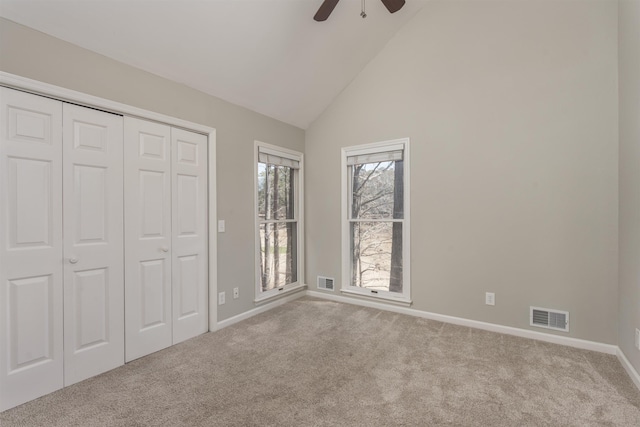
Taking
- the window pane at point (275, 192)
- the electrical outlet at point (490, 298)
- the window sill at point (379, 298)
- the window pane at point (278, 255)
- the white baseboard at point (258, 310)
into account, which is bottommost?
the white baseboard at point (258, 310)

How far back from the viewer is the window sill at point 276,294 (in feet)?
11.7

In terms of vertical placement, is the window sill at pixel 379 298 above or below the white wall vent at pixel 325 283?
below

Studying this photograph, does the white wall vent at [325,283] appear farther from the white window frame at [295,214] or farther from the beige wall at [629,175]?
the beige wall at [629,175]

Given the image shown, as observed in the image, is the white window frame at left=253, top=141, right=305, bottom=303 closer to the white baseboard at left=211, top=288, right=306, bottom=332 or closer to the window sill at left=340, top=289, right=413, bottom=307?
the white baseboard at left=211, top=288, right=306, bottom=332

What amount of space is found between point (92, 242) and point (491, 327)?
3717 mm

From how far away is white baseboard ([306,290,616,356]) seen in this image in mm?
2560

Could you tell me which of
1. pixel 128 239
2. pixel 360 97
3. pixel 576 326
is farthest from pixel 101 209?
pixel 576 326

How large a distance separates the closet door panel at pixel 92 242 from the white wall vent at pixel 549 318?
146 inches

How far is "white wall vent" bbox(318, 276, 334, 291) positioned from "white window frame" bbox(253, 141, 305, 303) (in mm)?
267

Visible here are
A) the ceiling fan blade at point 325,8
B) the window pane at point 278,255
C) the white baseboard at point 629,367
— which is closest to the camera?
the white baseboard at point 629,367

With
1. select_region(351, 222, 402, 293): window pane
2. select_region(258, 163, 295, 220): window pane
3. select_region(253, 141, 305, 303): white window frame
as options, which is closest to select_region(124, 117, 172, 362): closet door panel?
select_region(253, 141, 305, 303): white window frame

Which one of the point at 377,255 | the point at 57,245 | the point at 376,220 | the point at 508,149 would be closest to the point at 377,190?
the point at 376,220

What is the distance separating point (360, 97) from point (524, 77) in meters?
1.77

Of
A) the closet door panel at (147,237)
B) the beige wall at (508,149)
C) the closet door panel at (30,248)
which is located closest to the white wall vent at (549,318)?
the beige wall at (508,149)
